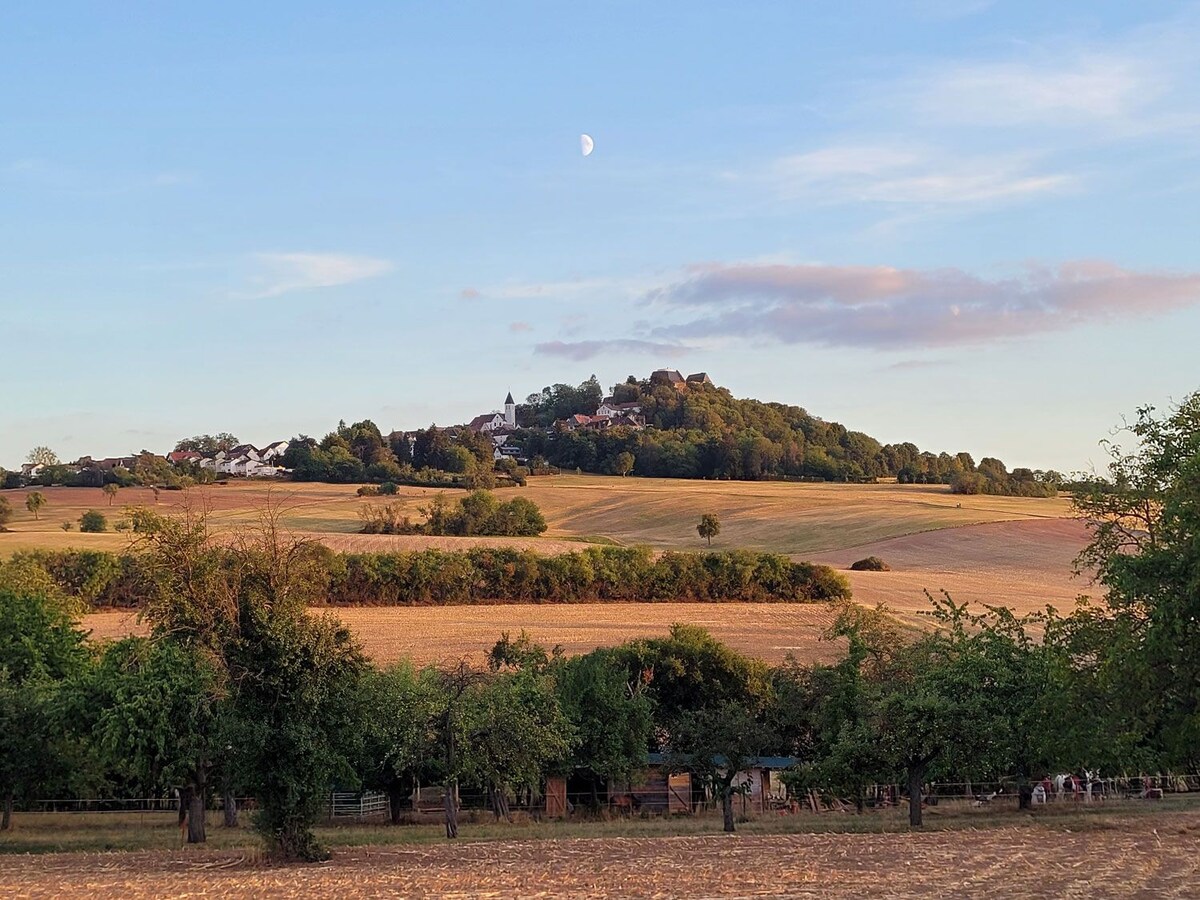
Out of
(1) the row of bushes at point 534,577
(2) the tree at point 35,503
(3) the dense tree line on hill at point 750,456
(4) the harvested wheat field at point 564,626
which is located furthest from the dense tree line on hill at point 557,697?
(3) the dense tree line on hill at point 750,456

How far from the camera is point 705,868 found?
3192 cm

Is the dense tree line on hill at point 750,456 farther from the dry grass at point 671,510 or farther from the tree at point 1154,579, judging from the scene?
the tree at point 1154,579

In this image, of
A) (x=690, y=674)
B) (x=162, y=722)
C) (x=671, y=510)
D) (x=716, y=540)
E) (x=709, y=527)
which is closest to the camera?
(x=162, y=722)

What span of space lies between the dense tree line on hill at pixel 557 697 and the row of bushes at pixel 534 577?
2365 centimetres

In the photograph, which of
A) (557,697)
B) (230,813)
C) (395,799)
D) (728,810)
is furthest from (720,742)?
(230,813)

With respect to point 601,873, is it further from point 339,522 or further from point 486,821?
point 339,522

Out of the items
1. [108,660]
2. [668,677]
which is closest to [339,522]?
[668,677]

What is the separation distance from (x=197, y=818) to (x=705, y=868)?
17.3m

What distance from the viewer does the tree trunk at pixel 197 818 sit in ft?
133

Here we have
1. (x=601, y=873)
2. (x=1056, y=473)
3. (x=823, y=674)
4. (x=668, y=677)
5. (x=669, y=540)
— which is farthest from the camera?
(x=669, y=540)

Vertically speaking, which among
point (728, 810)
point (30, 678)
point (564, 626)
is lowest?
point (728, 810)

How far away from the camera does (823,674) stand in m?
52.1

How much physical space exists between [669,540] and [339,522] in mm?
30790

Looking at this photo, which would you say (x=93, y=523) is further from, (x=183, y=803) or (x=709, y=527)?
(x=183, y=803)
